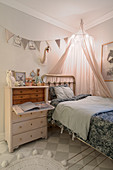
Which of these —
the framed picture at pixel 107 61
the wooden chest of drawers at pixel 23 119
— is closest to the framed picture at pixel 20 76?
the wooden chest of drawers at pixel 23 119

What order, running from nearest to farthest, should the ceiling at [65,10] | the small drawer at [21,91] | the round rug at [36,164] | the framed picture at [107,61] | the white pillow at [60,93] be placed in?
1. the round rug at [36,164]
2. the small drawer at [21,91]
3. the ceiling at [65,10]
4. the white pillow at [60,93]
5. the framed picture at [107,61]

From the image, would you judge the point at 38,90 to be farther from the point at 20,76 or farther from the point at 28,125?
the point at 28,125

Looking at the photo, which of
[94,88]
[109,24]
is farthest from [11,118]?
[109,24]

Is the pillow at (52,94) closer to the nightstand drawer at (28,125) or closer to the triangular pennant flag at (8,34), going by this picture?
the nightstand drawer at (28,125)

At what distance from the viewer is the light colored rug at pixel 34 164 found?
1.48m

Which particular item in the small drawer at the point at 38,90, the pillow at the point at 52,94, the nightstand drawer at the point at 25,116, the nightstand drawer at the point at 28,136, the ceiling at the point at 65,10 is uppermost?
the ceiling at the point at 65,10

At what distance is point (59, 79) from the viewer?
9.62 ft

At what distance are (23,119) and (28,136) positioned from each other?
352mm

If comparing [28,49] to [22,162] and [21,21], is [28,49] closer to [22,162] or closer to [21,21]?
[21,21]

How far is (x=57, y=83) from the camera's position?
2.87 metres

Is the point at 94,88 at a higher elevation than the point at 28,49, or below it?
below

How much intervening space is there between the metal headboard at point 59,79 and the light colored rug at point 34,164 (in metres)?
1.59

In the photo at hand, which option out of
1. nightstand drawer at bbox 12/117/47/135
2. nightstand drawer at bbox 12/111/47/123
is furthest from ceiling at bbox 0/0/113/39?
nightstand drawer at bbox 12/117/47/135

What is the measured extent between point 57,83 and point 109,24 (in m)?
2.03
